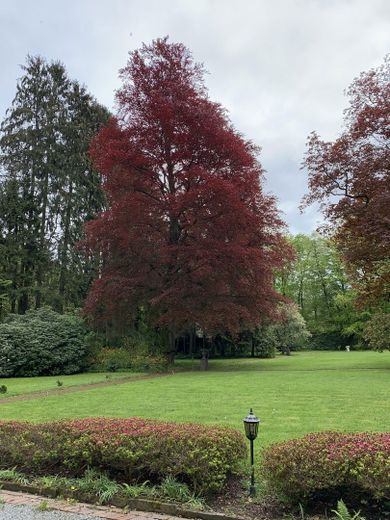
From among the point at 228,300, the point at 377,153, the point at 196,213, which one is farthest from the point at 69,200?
the point at 377,153

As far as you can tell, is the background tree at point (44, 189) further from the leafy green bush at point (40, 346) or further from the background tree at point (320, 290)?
the background tree at point (320, 290)

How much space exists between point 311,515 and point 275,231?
20657 mm

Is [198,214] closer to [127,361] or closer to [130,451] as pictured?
[127,361]

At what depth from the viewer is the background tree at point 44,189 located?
31531mm

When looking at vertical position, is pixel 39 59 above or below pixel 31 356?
above

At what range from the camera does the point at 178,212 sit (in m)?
21.0

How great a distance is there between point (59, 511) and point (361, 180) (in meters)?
16.2

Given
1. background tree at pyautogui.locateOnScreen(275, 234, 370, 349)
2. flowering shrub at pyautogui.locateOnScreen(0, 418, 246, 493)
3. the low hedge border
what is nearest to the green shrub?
flowering shrub at pyautogui.locateOnScreen(0, 418, 246, 493)

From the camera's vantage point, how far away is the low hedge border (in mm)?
3908

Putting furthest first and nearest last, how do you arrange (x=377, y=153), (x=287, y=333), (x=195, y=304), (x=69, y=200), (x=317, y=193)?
1. (x=287, y=333)
2. (x=69, y=200)
3. (x=195, y=304)
4. (x=317, y=193)
5. (x=377, y=153)

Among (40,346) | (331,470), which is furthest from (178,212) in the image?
(331,470)

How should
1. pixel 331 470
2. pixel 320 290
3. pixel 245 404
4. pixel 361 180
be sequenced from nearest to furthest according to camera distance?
1. pixel 331 470
2. pixel 245 404
3. pixel 361 180
4. pixel 320 290

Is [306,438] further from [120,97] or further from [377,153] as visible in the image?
[120,97]

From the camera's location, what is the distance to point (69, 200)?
32281 millimetres
